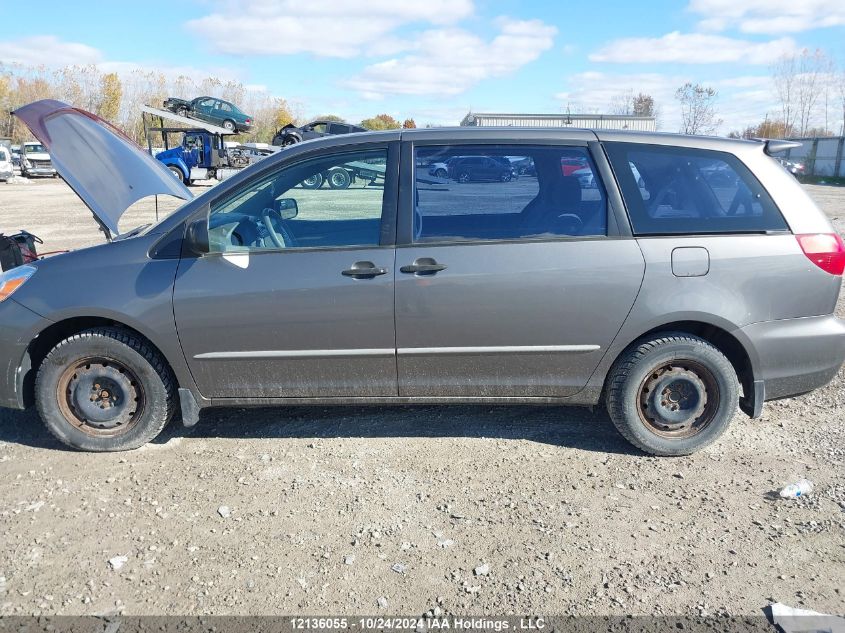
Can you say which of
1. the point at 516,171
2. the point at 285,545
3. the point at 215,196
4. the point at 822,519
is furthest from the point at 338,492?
the point at 822,519

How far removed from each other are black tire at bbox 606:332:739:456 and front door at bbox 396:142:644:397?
0.23m

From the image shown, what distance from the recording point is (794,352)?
3666 millimetres

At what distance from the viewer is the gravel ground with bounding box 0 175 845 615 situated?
2.61 m

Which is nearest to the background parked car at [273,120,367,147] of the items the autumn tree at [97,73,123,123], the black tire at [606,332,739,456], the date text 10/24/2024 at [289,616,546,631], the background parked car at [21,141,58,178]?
the background parked car at [21,141,58,178]

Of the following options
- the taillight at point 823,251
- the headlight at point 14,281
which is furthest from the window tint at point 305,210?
the taillight at point 823,251

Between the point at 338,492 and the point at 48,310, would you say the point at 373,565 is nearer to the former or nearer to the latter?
the point at 338,492

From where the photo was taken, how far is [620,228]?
3576 millimetres

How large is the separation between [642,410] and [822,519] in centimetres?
100

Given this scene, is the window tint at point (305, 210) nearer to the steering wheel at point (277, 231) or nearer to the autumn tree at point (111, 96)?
the steering wheel at point (277, 231)

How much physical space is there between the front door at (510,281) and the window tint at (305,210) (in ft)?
0.77

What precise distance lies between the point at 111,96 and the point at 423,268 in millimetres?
80251

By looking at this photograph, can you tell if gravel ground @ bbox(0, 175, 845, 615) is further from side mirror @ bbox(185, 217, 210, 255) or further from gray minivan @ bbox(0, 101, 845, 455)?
side mirror @ bbox(185, 217, 210, 255)

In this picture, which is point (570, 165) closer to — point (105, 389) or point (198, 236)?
point (198, 236)

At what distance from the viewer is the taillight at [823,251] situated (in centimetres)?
359
